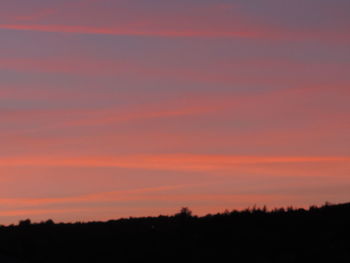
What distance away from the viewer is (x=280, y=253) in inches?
1011

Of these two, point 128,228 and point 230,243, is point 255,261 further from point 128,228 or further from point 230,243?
point 128,228

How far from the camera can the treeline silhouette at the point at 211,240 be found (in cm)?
2605

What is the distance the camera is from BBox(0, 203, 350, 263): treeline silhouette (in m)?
26.0

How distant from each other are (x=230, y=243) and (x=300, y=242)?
296 cm

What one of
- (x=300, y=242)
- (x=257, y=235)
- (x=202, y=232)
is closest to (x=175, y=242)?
(x=202, y=232)

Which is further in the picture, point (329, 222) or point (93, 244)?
point (93, 244)

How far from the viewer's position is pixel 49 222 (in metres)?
49.8

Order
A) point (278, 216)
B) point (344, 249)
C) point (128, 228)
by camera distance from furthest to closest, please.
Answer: point (128, 228)
point (278, 216)
point (344, 249)

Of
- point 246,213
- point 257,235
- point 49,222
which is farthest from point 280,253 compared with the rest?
point 49,222

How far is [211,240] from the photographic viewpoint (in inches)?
1179


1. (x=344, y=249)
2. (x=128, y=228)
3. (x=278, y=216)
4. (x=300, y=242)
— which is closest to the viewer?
(x=344, y=249)

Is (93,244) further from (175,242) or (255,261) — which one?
(255,261)

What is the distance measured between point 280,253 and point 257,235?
10.2 ft

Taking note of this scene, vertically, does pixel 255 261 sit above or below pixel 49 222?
below
